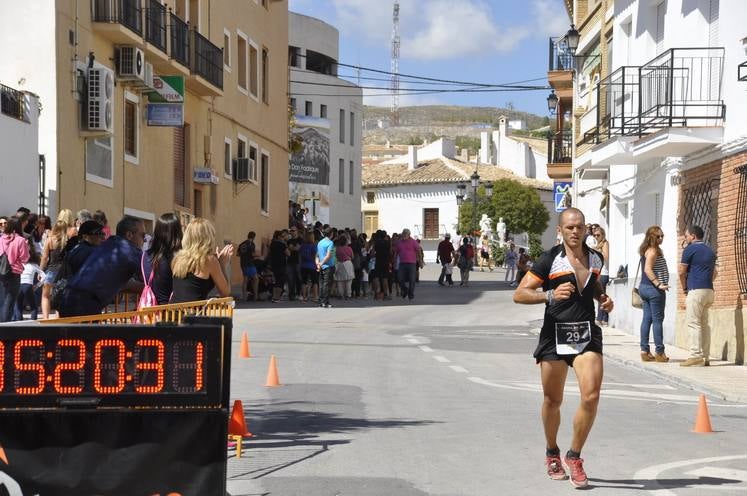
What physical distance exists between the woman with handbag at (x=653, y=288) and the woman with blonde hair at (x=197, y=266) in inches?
362

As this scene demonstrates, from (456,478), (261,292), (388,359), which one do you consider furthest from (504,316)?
(456,478)

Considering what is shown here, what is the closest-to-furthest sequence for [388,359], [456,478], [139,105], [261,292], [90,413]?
1. [90,413]
2. [456,478]
3. [388,359]
4. [139,105]
5. [261,292]

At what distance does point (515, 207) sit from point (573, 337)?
85968 mm

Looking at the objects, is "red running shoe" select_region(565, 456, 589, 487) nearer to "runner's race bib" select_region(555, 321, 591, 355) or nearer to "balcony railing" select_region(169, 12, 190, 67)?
"runner's race bib" select_region(555, 321, 591, 355)

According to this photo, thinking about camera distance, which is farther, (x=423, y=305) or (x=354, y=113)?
(x=354, y=113)

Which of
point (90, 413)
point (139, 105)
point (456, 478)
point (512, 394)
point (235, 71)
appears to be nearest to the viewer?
point (90, 413)

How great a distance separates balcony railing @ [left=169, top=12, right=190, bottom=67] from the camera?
98.1ft

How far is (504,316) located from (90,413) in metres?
23.9

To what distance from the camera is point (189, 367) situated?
5.57 m

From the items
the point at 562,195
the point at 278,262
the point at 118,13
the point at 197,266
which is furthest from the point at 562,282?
the point at 562,195

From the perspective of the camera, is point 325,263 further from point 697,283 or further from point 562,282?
point 562,282

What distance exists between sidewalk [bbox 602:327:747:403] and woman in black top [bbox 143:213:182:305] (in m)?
6.62

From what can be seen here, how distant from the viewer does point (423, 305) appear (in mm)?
32500

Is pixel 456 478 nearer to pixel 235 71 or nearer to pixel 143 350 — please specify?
pixel 143 350
